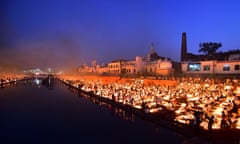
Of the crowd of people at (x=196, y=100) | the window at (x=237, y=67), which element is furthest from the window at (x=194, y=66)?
the crowd of people at (x=196, y=100)

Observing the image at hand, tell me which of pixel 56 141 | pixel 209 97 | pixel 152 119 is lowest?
pixel 56 141

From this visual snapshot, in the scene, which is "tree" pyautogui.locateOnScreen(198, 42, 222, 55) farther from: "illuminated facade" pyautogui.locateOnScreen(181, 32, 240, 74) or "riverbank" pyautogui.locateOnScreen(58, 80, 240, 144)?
"riverbank" pyautogui.locateOnScreen(58, 80, 240, 144)

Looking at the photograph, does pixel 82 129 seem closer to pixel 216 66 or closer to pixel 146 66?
pixel 216 66

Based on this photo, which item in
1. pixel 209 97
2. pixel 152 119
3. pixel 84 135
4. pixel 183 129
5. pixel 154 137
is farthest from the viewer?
pixel 209 97

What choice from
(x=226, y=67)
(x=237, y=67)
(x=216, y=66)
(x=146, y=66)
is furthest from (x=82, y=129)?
(x=146, y=66)

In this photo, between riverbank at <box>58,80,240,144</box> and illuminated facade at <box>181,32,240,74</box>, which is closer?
riverbank at <box>58,80,240,144</box>

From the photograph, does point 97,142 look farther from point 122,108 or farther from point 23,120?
point 23,120

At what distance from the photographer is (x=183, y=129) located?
13477 millimetres

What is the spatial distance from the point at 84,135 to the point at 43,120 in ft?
23.0

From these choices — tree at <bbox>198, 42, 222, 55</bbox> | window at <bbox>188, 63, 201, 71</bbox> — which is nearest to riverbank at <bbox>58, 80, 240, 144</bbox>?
window at <bbox>188, 63, 201, 71</bbox>

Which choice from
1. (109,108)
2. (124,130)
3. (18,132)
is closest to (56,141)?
(18,132)

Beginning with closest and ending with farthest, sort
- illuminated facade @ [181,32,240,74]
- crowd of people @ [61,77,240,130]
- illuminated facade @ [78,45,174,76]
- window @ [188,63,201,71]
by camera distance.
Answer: crowd of people @ [61,77,240,130]
illuminated facade @ [181,32,240,74]
window @ [188,63,201,71]
illuminated facade @ [78,45,174,76]

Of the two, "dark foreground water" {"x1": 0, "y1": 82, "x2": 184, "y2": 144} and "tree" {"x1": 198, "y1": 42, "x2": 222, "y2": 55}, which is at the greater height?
"tree" {"x1": 198, "y1": 42, "x2": 222, "y2": 55}

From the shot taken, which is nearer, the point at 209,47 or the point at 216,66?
the point at 216,66
